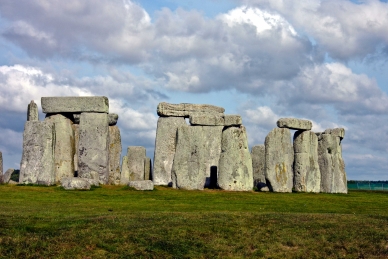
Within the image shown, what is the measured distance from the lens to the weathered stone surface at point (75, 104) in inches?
1300

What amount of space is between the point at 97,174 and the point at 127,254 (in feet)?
61.1

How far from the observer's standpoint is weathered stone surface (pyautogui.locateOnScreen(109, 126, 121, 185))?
1401 inches

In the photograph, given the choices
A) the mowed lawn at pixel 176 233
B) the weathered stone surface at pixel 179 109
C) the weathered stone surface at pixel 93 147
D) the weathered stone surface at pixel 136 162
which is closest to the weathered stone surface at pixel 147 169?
the weathered stone surface at pixel 136 162

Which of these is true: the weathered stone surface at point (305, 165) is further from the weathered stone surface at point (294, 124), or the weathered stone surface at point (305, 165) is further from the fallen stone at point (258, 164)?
the fallen stone at point (258, 164)

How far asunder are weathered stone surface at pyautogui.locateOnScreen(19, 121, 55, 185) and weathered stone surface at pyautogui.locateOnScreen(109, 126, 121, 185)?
538 cm

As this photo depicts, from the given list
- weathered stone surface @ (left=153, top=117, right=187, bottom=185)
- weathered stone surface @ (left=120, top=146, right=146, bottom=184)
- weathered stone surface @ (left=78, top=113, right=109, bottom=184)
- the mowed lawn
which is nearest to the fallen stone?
weathered stone surface @ (left=153, top=117, right=187, bottom=185)

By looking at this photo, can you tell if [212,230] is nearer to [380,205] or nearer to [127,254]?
[127,254]

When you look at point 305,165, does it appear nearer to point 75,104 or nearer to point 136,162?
point 136,162

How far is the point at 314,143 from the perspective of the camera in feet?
116

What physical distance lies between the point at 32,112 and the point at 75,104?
227 centimetres

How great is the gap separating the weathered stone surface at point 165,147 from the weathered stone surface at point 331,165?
9.35 meters

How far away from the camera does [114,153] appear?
36062mm

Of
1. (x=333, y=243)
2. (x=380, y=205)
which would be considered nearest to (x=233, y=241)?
(x=333, y=243)

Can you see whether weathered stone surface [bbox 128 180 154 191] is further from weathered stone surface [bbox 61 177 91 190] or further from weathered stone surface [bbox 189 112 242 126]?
weathered stone surface [bbox 189 112 242 126]
